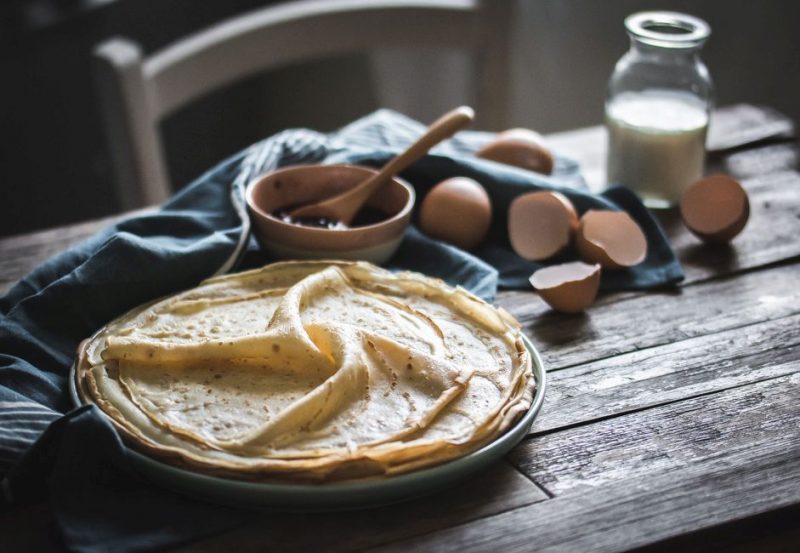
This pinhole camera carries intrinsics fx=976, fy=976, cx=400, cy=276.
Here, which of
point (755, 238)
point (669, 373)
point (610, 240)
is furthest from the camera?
point (755, 238)

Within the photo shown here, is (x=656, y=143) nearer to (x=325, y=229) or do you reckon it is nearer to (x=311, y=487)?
(x=325, y=229)

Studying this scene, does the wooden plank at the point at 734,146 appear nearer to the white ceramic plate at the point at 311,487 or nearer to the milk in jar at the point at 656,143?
the milk in jar at the point at 656,143

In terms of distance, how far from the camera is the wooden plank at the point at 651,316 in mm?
1174

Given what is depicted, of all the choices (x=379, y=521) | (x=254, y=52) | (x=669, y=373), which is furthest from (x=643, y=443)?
(x=254, y=52)

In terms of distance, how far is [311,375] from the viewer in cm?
100

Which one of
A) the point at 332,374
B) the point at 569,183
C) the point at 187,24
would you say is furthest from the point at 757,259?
the point at 187,24

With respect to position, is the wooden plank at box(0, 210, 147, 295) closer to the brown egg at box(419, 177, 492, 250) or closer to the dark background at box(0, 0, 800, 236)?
the brown egg at box(419, 177, 492, 250)

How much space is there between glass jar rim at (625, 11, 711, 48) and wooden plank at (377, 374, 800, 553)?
61 centimetres

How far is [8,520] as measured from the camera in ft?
2.88

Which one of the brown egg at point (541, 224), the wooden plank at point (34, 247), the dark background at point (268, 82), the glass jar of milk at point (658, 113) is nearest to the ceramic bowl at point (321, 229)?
the brown egg at point (541, 224)

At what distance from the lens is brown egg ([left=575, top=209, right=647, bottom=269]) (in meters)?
1.33

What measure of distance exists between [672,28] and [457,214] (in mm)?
520

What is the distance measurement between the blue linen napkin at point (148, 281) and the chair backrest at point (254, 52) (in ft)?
0.90

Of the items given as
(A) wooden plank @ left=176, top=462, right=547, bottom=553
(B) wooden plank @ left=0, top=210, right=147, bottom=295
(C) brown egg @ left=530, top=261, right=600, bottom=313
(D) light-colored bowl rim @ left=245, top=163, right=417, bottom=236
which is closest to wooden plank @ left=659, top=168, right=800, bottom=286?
(C) brown egg @ left=530, top=261, right=600, bottom=313
